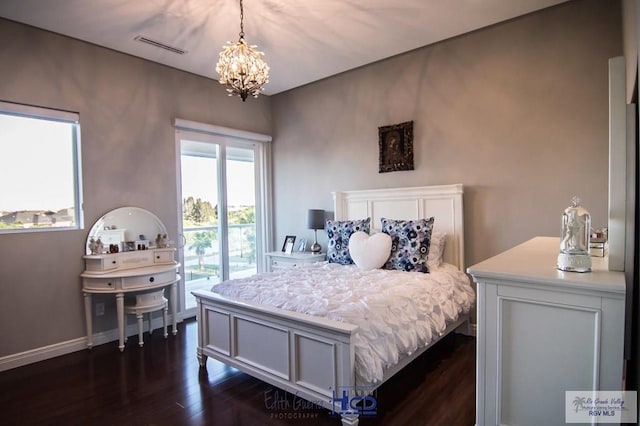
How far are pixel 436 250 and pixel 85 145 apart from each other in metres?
3.56

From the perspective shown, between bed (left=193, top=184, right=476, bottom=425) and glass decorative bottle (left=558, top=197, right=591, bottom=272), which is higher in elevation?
glass decorative bottle (left=558, top=197, right=591, bottom=272)

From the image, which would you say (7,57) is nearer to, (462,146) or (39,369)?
(39,369)

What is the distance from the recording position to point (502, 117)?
10.8 feet

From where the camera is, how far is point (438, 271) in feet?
10.5

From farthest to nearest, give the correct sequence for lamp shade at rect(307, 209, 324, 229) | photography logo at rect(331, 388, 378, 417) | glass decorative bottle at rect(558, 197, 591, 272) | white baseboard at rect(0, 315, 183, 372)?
lamp shade at rect(307, 209, 324, 229)
white baseboard at rect(0, 315, 183, 372)
photography logo at rect(331, 388, 378, 417)
glass decorative bottle at rect(558, 197, 591, 272)

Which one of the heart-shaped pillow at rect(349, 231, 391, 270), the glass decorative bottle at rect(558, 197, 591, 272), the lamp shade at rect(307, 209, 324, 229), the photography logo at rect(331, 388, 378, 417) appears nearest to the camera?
the glass decorative bottle at rect(558, 197, 591, 272)

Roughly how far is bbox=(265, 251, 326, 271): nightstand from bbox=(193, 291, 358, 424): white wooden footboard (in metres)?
1.67

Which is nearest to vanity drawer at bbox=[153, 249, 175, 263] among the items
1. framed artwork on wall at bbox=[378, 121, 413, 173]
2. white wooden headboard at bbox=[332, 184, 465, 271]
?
white wooden headboard at bbox=[332, 184, 465, 271]

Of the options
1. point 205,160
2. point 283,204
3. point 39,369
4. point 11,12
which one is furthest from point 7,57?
point 283,204

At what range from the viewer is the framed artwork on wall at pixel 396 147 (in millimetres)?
3857

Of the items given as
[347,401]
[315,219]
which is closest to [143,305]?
[315,219]

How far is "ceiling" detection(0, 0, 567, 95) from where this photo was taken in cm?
285

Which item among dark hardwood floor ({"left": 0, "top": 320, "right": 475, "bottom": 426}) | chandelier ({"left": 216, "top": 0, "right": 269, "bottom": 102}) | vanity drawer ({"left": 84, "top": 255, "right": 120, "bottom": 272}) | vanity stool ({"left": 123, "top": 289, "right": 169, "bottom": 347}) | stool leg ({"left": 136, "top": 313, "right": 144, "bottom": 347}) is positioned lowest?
dark hardwood floor ({"left": 0, "top": 320, "right": 475, "bottom": 426})

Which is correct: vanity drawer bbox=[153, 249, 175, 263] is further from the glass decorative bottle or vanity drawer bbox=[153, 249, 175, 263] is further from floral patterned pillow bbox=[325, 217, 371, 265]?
the glass decorative bottle
